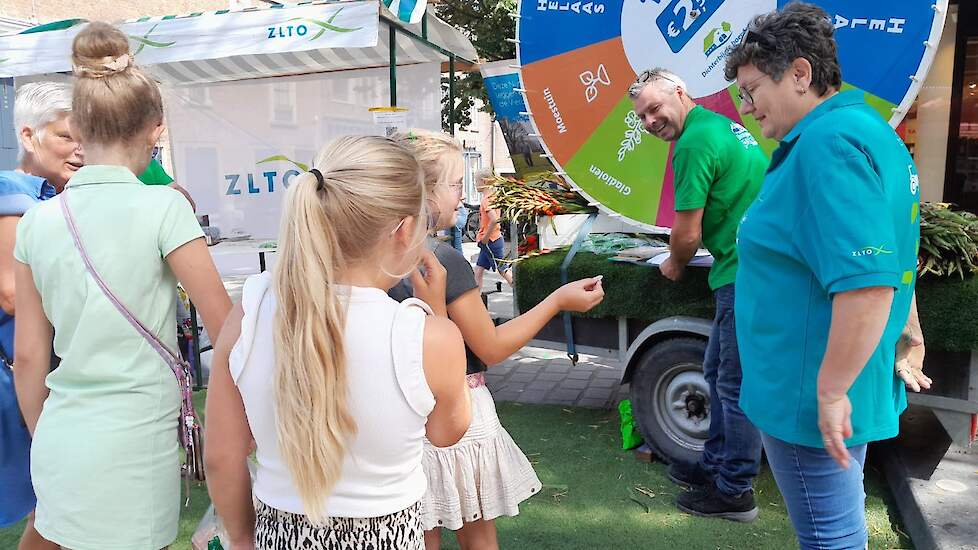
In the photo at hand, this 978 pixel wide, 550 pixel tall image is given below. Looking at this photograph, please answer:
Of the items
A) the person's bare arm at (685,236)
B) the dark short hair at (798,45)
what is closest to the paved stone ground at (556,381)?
the person's bare arm at (685,236)

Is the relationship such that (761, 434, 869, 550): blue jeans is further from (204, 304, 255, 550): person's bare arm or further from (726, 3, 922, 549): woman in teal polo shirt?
(204, 304, 255, 550): person's bare arm

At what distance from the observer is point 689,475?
12.4ft

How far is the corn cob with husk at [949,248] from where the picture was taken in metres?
3.15

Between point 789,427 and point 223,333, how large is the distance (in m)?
1.31

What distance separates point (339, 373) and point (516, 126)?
11.5 feet

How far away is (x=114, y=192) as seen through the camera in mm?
1738

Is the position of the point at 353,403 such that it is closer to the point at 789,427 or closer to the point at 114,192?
the point at 114,192

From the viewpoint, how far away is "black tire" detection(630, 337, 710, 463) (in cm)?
383

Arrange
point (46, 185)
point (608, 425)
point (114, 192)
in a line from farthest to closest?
point (608, 425), point (46, 185), point (114, 192)

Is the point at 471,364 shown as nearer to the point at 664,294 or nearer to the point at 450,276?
the point at 450,276

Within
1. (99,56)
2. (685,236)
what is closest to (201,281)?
(99,56)

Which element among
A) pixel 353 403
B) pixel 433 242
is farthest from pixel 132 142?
pixel 353 403

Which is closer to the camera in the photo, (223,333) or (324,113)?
(223,333)

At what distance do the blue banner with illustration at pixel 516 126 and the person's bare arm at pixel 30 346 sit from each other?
286 centimetres
